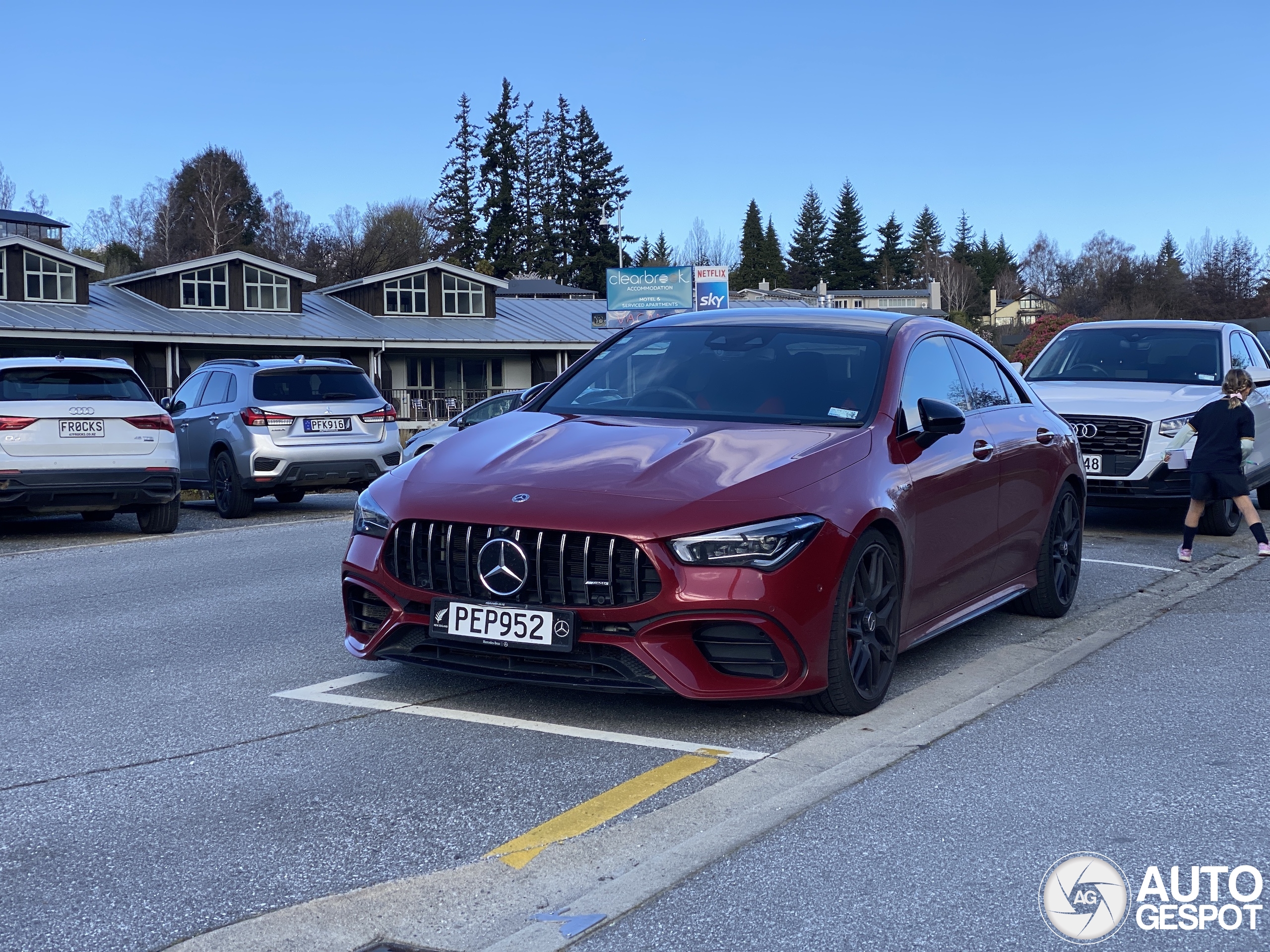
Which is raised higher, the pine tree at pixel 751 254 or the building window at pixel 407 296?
the pine tree at pixel 751 254

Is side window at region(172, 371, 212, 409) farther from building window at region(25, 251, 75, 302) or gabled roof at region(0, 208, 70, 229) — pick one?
gabled roof at region(0, 208, 70, 229)

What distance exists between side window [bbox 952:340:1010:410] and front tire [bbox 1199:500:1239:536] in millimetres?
5265

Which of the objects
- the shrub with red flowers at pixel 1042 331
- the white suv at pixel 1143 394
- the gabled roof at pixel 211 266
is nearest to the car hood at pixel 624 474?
the white suv at pixel 1143 394

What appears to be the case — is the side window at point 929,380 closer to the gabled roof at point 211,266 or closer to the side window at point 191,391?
the side window at point 191,391

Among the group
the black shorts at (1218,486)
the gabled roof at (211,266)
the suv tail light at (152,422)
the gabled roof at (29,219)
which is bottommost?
the black shorts at (1218,486)

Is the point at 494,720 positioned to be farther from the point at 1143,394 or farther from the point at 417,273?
the point at 417,273

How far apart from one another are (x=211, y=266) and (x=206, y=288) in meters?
0.91

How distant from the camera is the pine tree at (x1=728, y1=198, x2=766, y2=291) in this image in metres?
148

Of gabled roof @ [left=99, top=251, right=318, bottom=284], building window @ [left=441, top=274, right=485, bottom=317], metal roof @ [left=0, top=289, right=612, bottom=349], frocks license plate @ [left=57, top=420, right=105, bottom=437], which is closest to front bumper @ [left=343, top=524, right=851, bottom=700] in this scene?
frocks license plate @ [left=57, top=420, right=105, bottom=437]

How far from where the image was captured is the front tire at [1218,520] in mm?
11883

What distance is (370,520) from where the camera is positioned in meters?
5.48

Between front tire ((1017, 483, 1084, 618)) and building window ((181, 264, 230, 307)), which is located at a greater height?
building window ((181, 264, 230, 307))

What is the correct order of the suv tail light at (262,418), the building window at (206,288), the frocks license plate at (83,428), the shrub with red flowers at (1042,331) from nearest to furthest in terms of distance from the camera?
1. the frocks license plate at (83,428)
2. the suv tail light at (262,418)
3. the building window at (206,288)
4. the shrub with red flowers at (1042,331)

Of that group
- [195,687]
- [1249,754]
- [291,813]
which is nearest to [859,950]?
[291,813]
